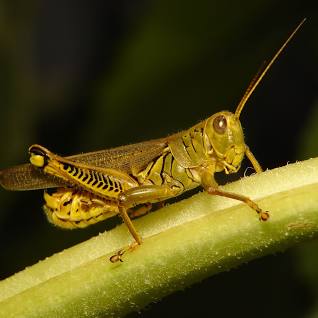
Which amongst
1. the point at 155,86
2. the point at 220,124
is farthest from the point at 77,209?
the point at 155,86

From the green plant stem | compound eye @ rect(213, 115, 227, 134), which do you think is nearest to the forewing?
compound eye @ rect(213, 115, 227, 134)

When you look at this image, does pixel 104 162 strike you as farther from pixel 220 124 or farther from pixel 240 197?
pixel 240 197

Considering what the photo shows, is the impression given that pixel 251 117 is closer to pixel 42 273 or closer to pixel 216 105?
pixel 216 105

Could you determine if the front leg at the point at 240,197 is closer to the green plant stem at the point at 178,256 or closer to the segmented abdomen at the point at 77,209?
the green plant stem at the point at 178,256

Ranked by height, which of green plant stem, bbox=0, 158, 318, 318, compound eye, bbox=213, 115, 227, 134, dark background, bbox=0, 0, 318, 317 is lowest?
green plant stem, bbox=0, 158, 318, 318

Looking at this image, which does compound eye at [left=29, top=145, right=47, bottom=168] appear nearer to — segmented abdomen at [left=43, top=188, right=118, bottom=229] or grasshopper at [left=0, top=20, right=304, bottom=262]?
grasshopper at [left=0, top=20, right=304, bottom=262]

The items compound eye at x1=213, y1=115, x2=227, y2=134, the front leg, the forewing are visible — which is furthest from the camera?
the forewing
